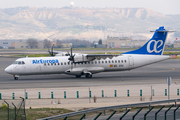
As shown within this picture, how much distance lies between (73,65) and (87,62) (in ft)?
7.42

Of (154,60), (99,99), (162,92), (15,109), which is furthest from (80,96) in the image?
(154,60)

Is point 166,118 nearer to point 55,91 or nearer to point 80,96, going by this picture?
point 80,96

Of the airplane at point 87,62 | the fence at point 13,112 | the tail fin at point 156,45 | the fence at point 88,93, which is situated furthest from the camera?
the tail fin at point 156,45

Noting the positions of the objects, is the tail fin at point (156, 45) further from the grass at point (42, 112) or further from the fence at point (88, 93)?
the grass at point (42, 112)

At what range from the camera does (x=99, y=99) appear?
Result: 22.7m

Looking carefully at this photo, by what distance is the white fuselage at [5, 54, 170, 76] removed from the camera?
36.5 m

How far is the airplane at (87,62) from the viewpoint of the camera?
120 ft

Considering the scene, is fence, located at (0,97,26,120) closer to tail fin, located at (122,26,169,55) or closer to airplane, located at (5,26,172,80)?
airplane, located at (5,26,172,80)

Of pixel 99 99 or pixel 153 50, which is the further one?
pixel 153 50

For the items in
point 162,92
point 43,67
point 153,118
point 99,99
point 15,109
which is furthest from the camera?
point 43,67

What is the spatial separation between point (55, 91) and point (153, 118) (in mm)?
15835

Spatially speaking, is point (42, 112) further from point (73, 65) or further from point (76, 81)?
point (73, 65)

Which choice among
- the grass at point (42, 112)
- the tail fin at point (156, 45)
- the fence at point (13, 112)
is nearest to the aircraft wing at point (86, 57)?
the tail fin at point (156, 45)

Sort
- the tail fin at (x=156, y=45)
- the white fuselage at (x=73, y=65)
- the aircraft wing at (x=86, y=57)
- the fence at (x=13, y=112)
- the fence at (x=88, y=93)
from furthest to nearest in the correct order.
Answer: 1. the tail fin at (x=156, y=45)
2. the aircraft wing at (x=86, y=57)
3. the white fuselage at (x=73, y=65)
4. the fence at (x=88, y=93)
5. the fence at (x=13, y=112)
